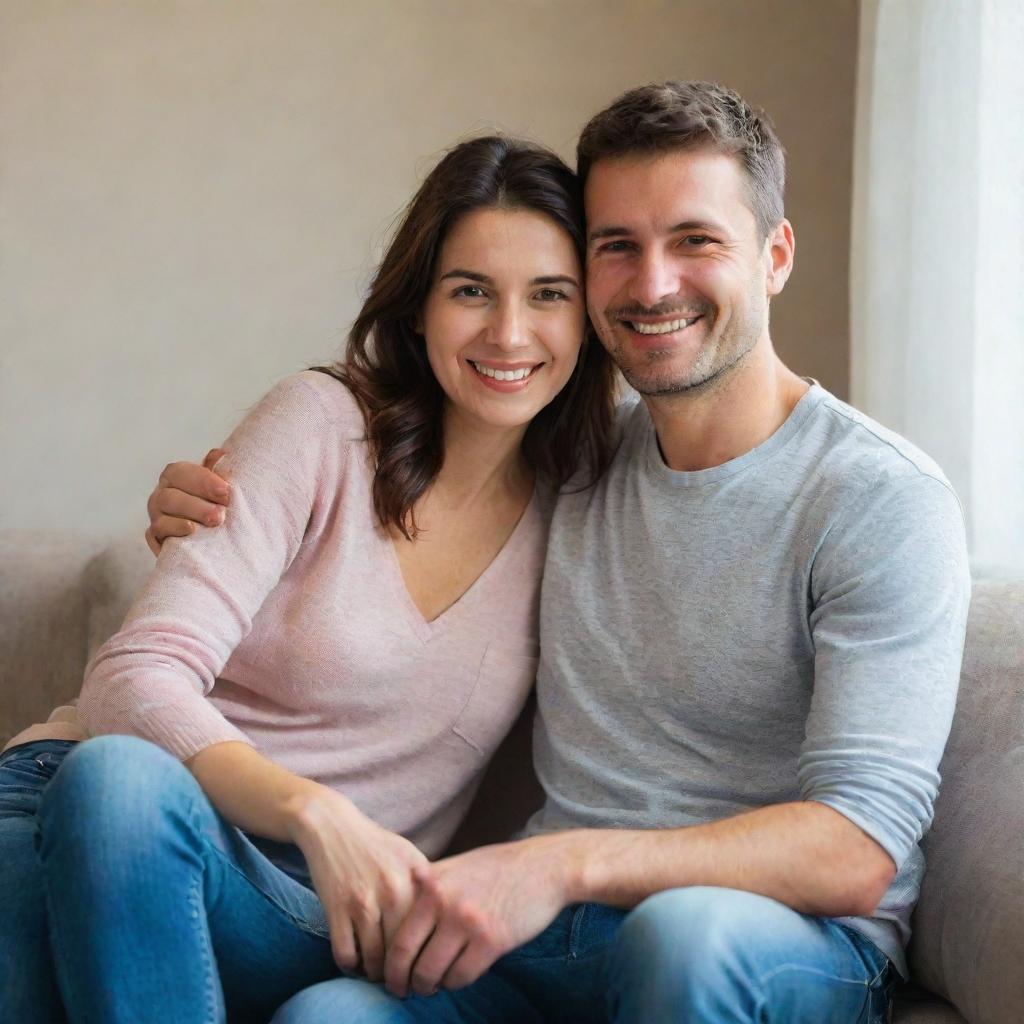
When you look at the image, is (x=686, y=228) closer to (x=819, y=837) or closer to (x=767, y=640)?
(x=767, y=640)

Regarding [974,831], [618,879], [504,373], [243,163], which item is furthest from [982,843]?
[243,163]

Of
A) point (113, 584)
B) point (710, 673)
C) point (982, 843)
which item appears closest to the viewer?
point (982, 843)

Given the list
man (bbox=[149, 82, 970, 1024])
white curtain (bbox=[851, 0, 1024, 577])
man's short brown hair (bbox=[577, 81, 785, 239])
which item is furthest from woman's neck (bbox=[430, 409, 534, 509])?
white curtain (bbox=[851, 0, 1024, 577])

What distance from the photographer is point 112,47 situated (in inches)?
116

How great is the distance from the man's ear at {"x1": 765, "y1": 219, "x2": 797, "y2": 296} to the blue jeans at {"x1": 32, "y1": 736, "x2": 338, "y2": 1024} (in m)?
0.91

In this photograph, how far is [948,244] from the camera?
2180 millimetres

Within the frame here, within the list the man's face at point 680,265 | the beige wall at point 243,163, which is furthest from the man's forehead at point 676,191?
the beige wall at point 243,163

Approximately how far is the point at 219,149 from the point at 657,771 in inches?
77.6

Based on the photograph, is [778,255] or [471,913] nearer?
[471,913]

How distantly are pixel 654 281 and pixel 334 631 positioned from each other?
55cm

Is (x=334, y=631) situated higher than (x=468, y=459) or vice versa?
(x=468, y=459)

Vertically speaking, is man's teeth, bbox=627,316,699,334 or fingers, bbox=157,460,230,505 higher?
man's teeth, bbox=627,316,699,334

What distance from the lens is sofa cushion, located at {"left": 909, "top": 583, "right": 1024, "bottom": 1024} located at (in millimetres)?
1299

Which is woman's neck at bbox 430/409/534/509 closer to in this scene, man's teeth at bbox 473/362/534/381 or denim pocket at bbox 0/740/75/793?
man's teeth at bbox 473/362/534/381
